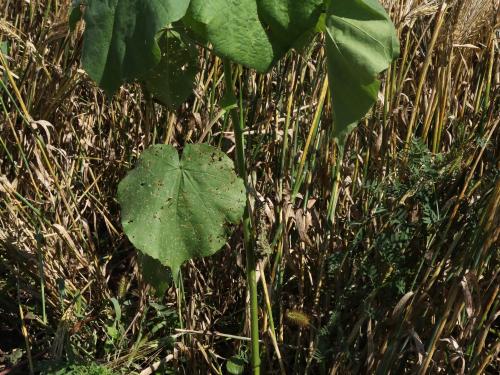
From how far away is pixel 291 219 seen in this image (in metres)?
2.35

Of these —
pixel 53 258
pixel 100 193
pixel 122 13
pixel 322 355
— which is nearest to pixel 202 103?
pixel 100 193

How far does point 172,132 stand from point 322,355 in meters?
0.80

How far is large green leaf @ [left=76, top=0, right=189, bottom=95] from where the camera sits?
4.45ft

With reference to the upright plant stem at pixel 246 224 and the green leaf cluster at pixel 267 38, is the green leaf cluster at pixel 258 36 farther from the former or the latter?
the upright plant stem at pixel 246 224

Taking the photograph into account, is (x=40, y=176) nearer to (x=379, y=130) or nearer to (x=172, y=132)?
(x=172, y=132)

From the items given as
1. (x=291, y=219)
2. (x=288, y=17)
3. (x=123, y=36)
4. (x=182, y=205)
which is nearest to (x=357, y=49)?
(x=288, y=17)

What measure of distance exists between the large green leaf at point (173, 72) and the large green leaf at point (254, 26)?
0.42m

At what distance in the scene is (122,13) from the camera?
1400mm

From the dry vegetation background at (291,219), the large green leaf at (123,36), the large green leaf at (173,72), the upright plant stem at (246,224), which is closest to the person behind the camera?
the large green leaf at (123,36)

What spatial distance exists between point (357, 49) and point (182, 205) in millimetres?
520

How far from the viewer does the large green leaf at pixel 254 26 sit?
1427 millimetres

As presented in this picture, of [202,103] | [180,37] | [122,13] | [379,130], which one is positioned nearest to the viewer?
[122,13]

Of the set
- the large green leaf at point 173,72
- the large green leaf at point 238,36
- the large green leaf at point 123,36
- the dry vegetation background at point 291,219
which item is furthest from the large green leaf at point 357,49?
the dry vegetation background at point 291,219

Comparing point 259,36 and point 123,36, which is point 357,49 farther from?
point 123,36
